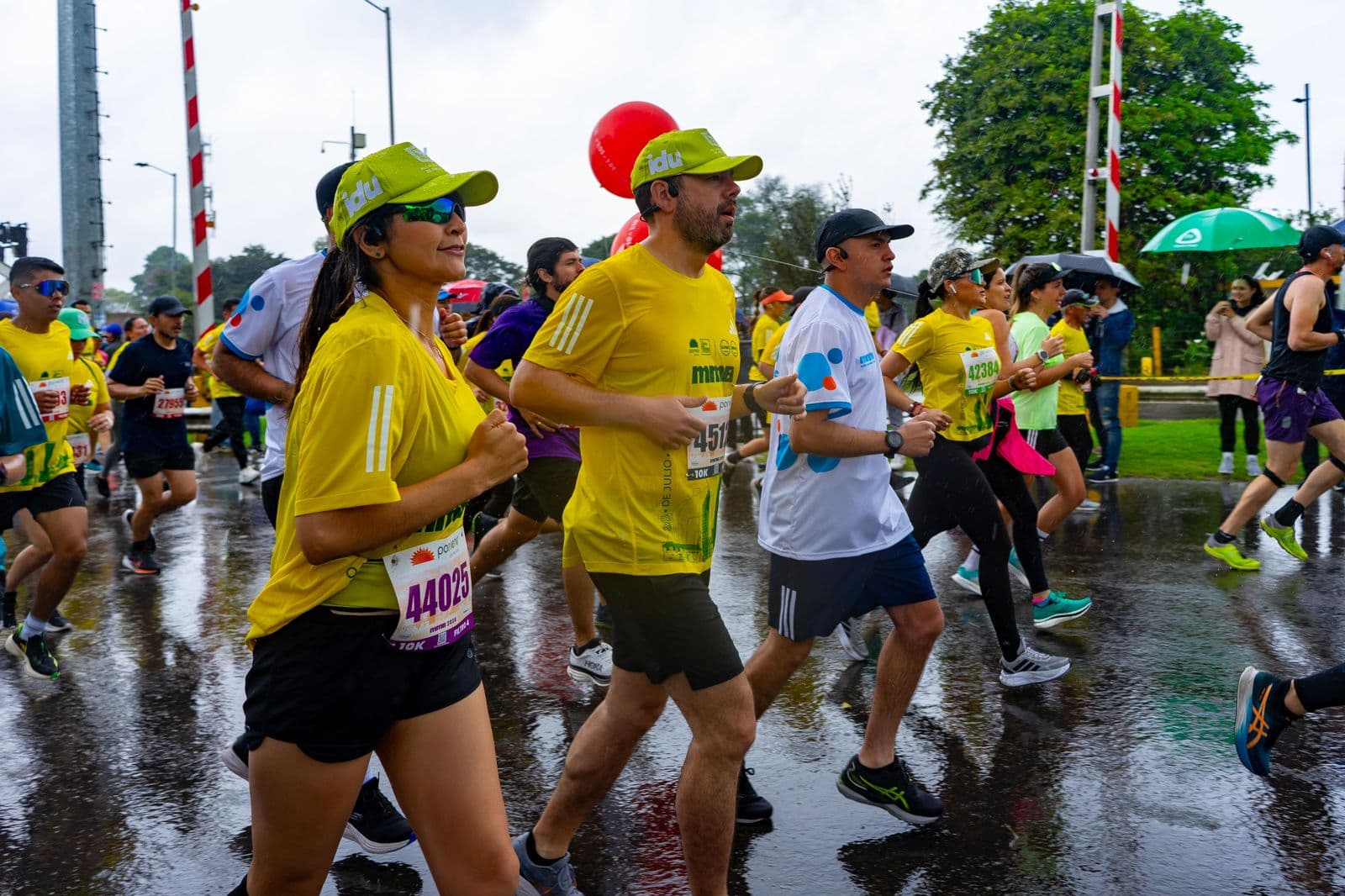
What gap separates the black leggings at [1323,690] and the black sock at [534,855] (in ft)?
8.33

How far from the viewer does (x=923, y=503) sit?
18.2ft

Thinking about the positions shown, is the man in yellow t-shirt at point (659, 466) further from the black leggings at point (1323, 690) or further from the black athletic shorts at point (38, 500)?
the black athletic shorts at point (38, 500)

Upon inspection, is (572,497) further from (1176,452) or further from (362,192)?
(1176,452)

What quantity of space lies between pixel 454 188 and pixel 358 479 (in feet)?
2.14

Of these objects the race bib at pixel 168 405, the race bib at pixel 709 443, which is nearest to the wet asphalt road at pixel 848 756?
the race bib at pixel 709 443

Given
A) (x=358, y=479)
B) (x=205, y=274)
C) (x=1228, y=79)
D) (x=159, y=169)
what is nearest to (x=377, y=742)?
(x=358, y=479)

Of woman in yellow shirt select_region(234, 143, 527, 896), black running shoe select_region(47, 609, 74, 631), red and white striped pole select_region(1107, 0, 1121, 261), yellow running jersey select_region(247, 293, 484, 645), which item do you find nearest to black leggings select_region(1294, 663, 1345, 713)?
woman in yellow shirt select_region(234, 143, 527, 896)

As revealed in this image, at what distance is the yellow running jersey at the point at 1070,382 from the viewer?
9.16m

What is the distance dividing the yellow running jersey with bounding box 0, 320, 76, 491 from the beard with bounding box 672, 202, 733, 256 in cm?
397

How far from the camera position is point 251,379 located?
4.39 metres

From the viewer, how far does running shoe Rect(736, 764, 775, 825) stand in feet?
13.0

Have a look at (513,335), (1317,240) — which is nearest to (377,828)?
(513,335)

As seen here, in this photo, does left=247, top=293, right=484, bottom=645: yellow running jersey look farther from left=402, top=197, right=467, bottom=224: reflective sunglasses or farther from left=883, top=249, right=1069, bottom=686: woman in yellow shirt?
left=883, top=249, right=1069, bottom=686: woman in yellow shirt

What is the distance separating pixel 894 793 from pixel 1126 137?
3732 centimetres
